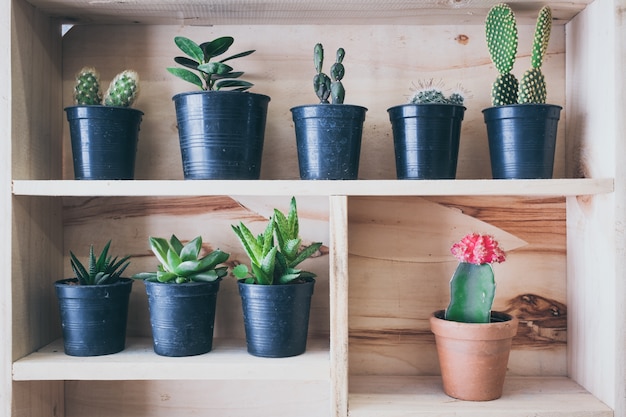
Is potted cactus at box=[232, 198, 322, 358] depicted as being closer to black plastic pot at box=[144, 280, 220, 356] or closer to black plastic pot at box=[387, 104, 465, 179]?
→ black plastic pot at box=[144, 280, 220, 356]

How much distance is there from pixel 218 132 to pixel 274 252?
0.88 feet

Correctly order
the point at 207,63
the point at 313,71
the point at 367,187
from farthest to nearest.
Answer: the point at 313,71
the point at 207,63
the point at 367,187

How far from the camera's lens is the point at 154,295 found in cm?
122

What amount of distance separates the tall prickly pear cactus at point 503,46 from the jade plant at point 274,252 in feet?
1.63

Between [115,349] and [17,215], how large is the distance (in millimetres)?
339

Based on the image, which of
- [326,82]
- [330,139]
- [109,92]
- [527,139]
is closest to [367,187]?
[330,139]

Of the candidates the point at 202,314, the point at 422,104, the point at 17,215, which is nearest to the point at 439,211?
the point at 422,104

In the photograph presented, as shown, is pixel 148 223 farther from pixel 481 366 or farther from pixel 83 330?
pixel 481 366

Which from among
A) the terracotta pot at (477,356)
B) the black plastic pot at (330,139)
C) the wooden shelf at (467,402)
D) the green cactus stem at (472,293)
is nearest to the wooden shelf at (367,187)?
the black plastic pot at (330,139)

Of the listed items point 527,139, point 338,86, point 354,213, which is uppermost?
point 338,86

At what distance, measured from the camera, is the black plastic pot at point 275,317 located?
1193mm

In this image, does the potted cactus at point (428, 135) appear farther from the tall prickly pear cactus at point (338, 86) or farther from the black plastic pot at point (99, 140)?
the black plastic pot at point (99, 140)

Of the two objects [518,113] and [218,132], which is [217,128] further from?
[518,113]

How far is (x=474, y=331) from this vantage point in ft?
3.89
